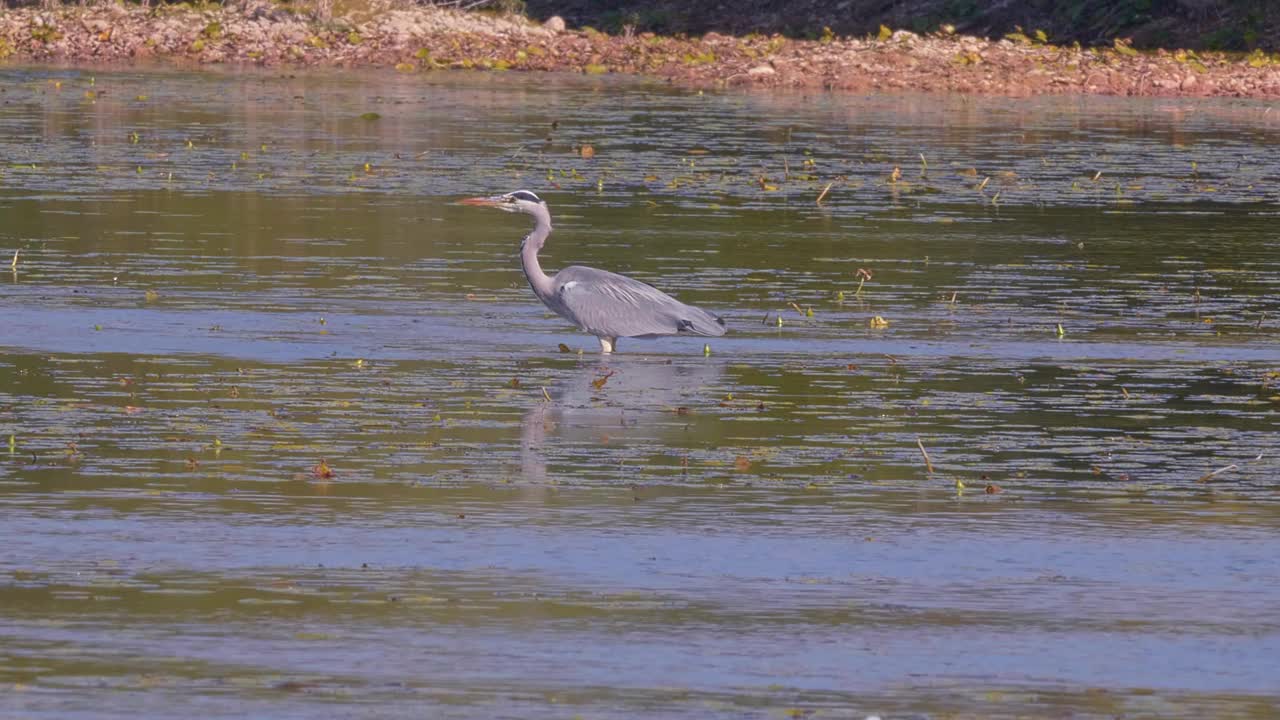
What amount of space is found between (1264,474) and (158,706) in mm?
5701

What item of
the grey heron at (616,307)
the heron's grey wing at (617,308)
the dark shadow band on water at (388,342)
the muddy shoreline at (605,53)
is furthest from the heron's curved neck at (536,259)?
the muddy shoreline at (605,53)

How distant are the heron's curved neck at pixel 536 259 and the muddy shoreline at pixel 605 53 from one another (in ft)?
93.1

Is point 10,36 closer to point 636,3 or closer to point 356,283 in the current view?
point 636,3

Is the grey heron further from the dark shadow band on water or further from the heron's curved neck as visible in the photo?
the dark shadow band on water

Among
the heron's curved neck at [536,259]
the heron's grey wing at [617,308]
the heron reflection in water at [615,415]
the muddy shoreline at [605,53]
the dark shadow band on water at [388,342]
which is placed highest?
the muddy shoreline at [605,53]

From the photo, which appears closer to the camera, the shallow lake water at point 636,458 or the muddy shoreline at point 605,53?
the shallow lake water at point 636,458

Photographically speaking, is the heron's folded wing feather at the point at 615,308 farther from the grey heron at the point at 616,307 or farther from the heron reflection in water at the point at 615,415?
the heron reflection in water at the point at 615,415

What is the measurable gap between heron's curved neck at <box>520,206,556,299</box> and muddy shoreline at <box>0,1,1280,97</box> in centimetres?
2837

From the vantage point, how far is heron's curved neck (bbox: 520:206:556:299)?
13914mm

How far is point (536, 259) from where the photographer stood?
14.2 metres

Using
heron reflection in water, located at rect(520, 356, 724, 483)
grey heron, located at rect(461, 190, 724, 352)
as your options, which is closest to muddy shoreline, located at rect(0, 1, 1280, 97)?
grey heron, located at rect(461, 190, 724, 352)

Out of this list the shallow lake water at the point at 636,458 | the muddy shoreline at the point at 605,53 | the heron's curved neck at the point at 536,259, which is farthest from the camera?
the muddy shoreline at the point at 605,53

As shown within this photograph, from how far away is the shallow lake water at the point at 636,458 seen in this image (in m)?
7.42

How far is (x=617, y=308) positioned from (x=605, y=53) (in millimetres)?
34496
